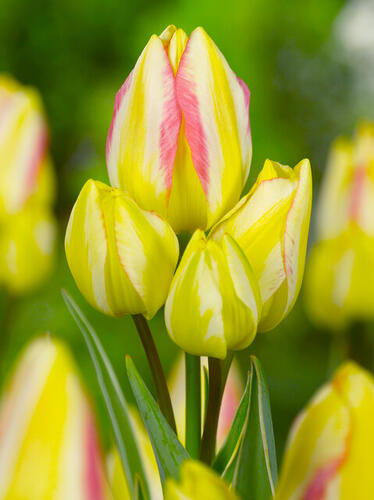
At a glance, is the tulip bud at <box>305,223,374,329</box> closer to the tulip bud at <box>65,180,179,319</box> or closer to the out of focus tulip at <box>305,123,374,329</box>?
the out of focus tulip at <box>305,123,374,329</box>

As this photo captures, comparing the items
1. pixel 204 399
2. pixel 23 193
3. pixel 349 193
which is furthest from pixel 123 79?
pixel 204 399

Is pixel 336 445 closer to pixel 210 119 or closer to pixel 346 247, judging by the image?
pixel 210 119

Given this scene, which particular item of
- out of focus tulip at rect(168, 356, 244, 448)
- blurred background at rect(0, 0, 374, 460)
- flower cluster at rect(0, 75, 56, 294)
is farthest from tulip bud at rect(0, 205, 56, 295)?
out of focus tulip at rect(168, 356, 244, 448)

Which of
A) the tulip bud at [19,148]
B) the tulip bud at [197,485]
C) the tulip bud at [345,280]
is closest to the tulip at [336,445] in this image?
the tulip bud at [197,485]

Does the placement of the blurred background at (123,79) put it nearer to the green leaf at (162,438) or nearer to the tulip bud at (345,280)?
the tulip bud at (345,280)

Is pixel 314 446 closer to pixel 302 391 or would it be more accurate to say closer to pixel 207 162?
pixel 207 162

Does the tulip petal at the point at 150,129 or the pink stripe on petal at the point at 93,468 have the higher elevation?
the tulip petal at the point at 150,129

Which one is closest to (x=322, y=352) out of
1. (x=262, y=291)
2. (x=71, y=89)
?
(x=71, y=89)
